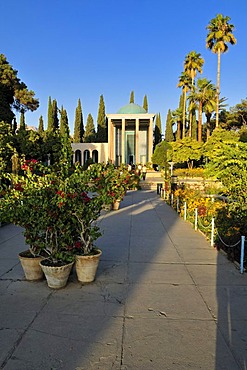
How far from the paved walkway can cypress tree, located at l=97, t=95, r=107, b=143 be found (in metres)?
50.7

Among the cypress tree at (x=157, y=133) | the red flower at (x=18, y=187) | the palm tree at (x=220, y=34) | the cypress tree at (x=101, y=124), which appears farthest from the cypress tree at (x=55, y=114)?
the red flower at (x=18, y=187)

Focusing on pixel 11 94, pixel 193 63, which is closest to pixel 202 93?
pixel 193 63

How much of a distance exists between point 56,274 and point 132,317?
1.43m

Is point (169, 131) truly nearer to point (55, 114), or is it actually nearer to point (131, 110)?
point (131, 110)

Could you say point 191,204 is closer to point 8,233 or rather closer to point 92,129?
point 8,233

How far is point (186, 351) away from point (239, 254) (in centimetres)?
342

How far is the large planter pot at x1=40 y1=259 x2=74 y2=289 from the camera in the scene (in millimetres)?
4410

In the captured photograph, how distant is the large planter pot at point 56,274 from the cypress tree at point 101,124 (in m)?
52.2

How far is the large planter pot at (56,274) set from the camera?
4.41m

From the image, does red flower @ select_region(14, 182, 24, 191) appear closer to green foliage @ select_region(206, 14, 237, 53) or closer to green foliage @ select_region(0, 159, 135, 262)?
green foliage @ select_region(0, 159, 135, 262)

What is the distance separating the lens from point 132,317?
365cm

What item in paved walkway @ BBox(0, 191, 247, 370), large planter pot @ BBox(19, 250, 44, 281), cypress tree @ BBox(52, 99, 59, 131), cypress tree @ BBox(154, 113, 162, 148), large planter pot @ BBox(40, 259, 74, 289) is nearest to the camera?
paved walkway @ BBox(0, 191, 247, 370)

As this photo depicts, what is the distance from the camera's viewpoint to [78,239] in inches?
200

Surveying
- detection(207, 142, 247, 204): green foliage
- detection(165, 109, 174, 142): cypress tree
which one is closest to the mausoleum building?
detection(165, 109, 174, 142): cypress tree
